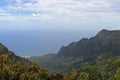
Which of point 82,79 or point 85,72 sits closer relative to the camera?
point 82,79

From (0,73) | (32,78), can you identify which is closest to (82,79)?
(32,78)

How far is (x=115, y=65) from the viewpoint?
9769 cm

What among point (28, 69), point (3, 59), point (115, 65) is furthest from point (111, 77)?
point (3, 59)

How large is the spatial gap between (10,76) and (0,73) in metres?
2.31

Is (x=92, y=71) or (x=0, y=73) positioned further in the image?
(x=92, y=71)

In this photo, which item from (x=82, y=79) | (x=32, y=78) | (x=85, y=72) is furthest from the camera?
(x=85, y=72)

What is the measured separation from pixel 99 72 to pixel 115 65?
29.6 feet

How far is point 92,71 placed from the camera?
87.9 m

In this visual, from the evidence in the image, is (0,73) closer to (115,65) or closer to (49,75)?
(49,75)

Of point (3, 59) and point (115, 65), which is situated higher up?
point (3, 59)

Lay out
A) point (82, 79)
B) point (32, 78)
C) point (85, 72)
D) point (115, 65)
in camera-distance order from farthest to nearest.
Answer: point (115, 65)
point (85, 72)
point (82, 79)
point (32, 78)

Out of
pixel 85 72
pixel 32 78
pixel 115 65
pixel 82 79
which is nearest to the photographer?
pixel 32 78

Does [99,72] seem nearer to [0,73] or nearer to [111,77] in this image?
[111,77]

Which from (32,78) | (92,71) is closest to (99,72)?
(92,71)
